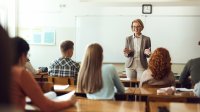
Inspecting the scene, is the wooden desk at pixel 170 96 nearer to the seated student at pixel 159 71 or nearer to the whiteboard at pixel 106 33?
the seated student at pixel 159 71

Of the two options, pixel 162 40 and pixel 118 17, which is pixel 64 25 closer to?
pixel 118 17

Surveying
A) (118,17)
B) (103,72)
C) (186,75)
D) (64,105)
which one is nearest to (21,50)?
(64,105)

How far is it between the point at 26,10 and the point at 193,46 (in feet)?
13.7

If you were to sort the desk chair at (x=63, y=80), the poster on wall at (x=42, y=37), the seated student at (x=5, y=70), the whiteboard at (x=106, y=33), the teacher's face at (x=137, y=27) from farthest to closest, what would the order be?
the poster on wall at (x=42, y=37), the whiteboard at (x=106, y=33), the teacher's face at (x=137, y=27), the desk chair at (x=63, y=80), the seated student at (x=5, y=70)

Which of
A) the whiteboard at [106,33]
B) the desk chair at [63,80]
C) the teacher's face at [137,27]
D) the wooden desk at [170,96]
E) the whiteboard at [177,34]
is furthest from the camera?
the whiteboard at [106,33]

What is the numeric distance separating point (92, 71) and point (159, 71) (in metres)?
1.07

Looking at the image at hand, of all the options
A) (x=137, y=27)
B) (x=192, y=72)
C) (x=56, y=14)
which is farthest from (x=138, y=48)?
(x=56, y=14)

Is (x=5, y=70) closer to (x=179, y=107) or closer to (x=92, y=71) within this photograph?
(x=179, y=107)

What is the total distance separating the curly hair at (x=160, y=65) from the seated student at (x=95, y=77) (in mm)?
806

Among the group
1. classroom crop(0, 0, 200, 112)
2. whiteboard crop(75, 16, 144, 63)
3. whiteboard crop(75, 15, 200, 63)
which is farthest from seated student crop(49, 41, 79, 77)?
whiteboard crop(75, 16, 144, 63)

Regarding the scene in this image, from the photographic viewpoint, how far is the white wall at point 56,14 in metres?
7.18

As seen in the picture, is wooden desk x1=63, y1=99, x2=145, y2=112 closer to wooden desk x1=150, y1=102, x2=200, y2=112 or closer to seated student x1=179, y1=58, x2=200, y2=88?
wooden desk x1=150, y1=102, x2=200, y2=112

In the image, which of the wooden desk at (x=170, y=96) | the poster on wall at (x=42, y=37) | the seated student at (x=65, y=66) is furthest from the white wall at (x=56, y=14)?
the wooden desk at (x=170, y=96)

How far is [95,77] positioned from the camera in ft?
9.65
